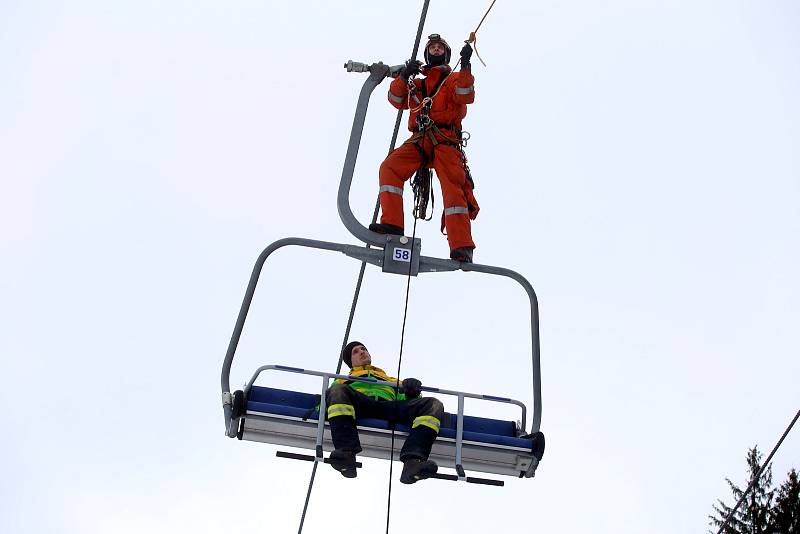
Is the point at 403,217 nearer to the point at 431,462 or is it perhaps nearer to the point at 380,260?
the point at 380,260

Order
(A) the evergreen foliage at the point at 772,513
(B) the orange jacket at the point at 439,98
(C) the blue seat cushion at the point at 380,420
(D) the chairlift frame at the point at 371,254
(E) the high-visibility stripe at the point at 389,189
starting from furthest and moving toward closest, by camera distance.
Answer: (A) the evergreen foliage at the point at 772,513 → (B) the orange jacket at the point at 439,98 → (E) the high-visibility stripe at the point at 389,189 → (D) the chairlift frame at the point at 371,254 → (C) the blue seat cushion at the point at 380,420

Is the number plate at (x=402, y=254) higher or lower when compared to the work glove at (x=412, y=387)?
higher

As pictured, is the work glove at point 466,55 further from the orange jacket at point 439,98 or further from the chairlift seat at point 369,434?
the chairlift seat at point 369,434

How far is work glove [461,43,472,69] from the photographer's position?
750 centimetres

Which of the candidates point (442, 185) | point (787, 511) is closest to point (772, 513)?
point (787, 511)

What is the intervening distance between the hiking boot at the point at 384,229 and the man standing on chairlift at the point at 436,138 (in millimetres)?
89

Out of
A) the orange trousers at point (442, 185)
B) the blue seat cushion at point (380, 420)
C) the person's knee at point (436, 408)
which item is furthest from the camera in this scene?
the orange trousers at point (442, 185)

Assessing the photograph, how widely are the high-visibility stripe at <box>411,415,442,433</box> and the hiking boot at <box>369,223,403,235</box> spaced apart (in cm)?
123

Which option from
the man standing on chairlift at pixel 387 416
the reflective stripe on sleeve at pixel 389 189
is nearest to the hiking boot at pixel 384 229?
the reflective stripe on sleeve at pixel 389 189

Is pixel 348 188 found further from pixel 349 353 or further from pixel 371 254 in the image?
pixel 349 353

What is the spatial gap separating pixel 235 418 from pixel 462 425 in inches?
47.8

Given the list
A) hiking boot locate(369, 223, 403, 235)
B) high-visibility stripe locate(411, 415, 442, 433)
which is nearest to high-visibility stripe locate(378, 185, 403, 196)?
hiking boot locate(369, 223, 403, 235)

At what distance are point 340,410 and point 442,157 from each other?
76.0 inches

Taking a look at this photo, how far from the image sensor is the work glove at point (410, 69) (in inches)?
311
